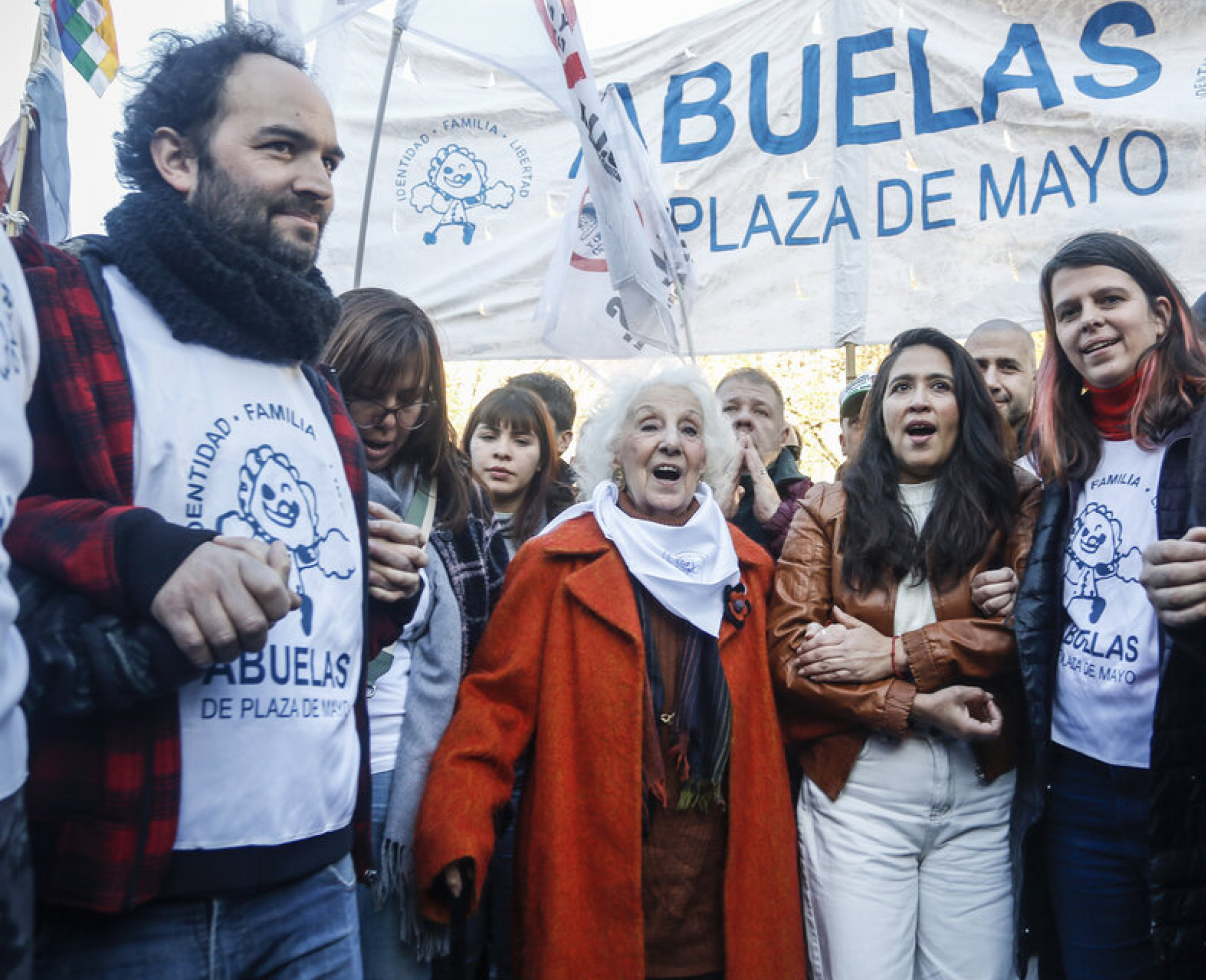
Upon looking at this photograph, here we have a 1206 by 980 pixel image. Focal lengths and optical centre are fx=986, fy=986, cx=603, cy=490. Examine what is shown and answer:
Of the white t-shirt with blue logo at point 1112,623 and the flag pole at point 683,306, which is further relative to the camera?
the flag pole at point 683,306

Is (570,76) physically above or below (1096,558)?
above

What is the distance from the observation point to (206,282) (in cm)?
149

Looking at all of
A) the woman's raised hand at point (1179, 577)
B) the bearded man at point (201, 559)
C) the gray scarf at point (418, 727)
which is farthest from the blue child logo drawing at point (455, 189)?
the woman's raised hand at point (1179, 577)

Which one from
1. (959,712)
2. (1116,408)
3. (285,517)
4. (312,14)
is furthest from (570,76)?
(285,517)

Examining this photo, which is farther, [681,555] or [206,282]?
[681,555]

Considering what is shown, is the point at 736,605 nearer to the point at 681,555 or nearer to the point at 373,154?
the point at 681,555

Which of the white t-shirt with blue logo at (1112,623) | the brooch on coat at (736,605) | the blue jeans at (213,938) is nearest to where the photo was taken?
the blue jeans at (213,938)

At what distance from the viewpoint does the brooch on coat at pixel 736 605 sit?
2789 millimetres

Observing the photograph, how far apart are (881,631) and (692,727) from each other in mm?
613

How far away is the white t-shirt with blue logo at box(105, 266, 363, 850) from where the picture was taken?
1.36 meters

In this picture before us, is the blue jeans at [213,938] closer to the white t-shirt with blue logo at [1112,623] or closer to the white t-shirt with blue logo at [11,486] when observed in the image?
the white t-shirt with blue logo at [11,486]

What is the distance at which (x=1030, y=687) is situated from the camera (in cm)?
255

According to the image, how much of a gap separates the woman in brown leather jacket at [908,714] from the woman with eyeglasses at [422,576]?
931 mm

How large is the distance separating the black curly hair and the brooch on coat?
5.87ft
